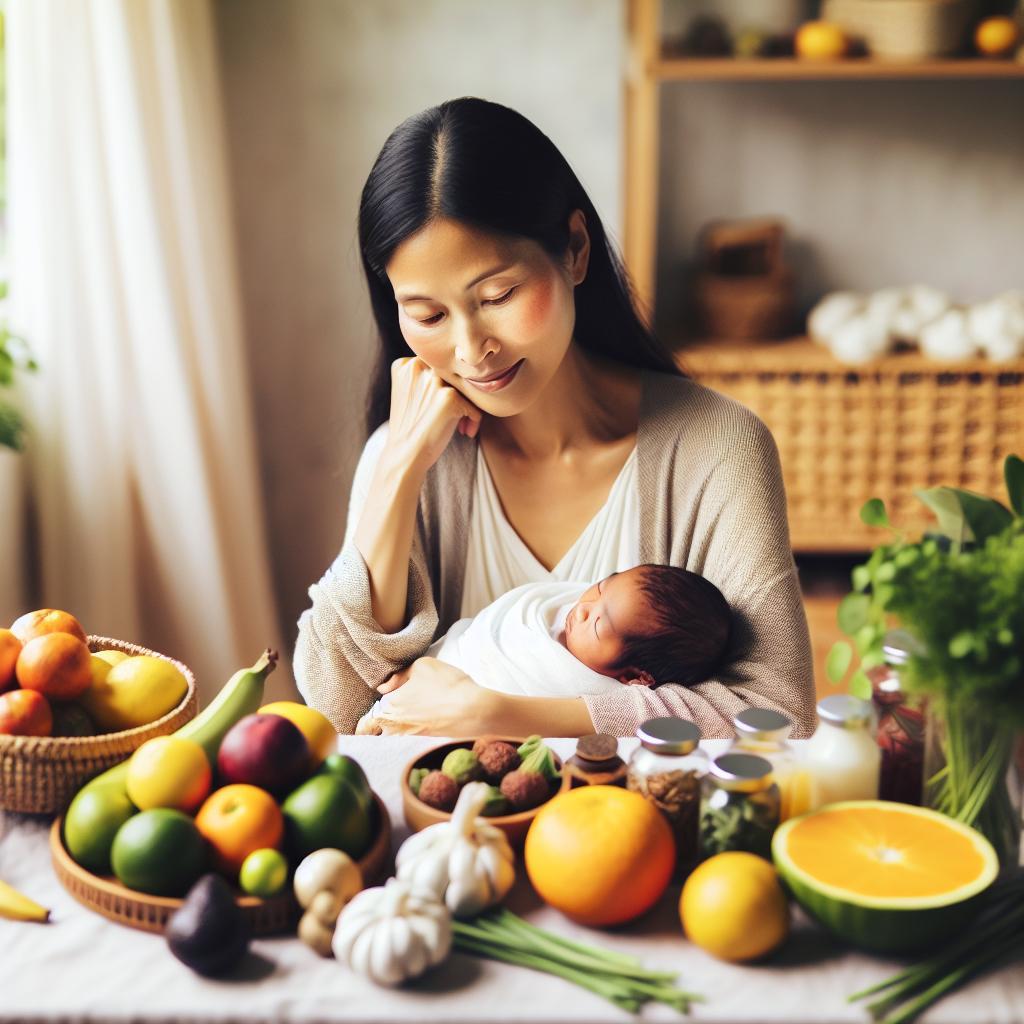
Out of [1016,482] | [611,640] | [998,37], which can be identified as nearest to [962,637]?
[1016,482]

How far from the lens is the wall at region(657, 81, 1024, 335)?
3215 mm

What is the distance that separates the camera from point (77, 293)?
2508 mm

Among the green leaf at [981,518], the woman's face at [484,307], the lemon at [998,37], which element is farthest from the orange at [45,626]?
the lemon at [998,37]

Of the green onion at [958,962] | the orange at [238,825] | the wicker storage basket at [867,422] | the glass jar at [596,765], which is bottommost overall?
the wicker storage basket at [867,422]

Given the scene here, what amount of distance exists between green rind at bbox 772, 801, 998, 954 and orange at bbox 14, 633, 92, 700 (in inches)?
25.4

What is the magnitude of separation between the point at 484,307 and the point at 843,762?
73 centimetres

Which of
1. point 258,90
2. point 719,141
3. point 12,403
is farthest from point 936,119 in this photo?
point 12,403

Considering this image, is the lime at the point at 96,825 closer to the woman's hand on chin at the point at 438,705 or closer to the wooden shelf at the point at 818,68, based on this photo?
the woman's hand on chin at the point at 438,705

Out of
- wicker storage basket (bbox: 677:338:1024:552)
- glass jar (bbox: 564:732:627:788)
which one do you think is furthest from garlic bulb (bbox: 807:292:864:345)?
glass jar (bbox: 564:732:627:788)

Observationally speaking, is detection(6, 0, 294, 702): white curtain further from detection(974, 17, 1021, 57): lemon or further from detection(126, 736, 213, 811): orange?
detection(974, 17, 1021, 57): lemon

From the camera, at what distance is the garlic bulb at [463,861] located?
91 centimetres

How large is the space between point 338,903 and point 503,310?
0.80m

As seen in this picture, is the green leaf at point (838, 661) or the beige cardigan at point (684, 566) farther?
the beige cardigan at point (684, 566)

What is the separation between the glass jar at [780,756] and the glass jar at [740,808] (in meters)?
0.02
